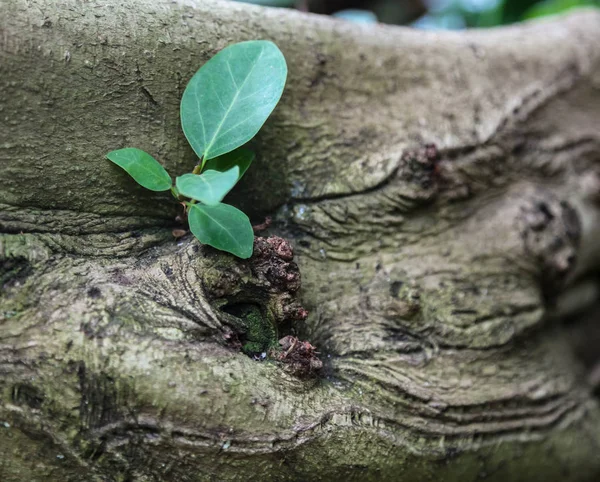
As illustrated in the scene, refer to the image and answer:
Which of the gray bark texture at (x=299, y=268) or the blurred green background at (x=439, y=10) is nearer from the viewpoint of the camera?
the gray bark texture at (x=299, y=268)

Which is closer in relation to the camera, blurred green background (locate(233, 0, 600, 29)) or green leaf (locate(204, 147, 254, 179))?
green leaf (locate(204, 147, 254, 179))

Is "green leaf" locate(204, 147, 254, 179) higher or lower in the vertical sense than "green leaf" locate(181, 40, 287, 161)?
lower

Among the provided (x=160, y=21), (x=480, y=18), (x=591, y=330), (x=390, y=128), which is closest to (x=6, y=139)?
(x=160, y=21)

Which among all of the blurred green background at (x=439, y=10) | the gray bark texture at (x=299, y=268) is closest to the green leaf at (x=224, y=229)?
the gray bark texture at (x=299, y=268)

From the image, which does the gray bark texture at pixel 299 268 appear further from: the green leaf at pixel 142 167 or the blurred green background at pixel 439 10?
the blurred green background at pixel 439 10

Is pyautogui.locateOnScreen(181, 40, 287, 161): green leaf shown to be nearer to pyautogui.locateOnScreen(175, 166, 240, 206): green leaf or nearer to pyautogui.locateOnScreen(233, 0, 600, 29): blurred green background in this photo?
pyautogui.locateOnScreen(175, 166, 240, 206): green leaf

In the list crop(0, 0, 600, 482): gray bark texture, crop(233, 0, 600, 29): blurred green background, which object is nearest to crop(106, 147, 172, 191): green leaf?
crop(0, 0, 600, 482): gray bark texture
